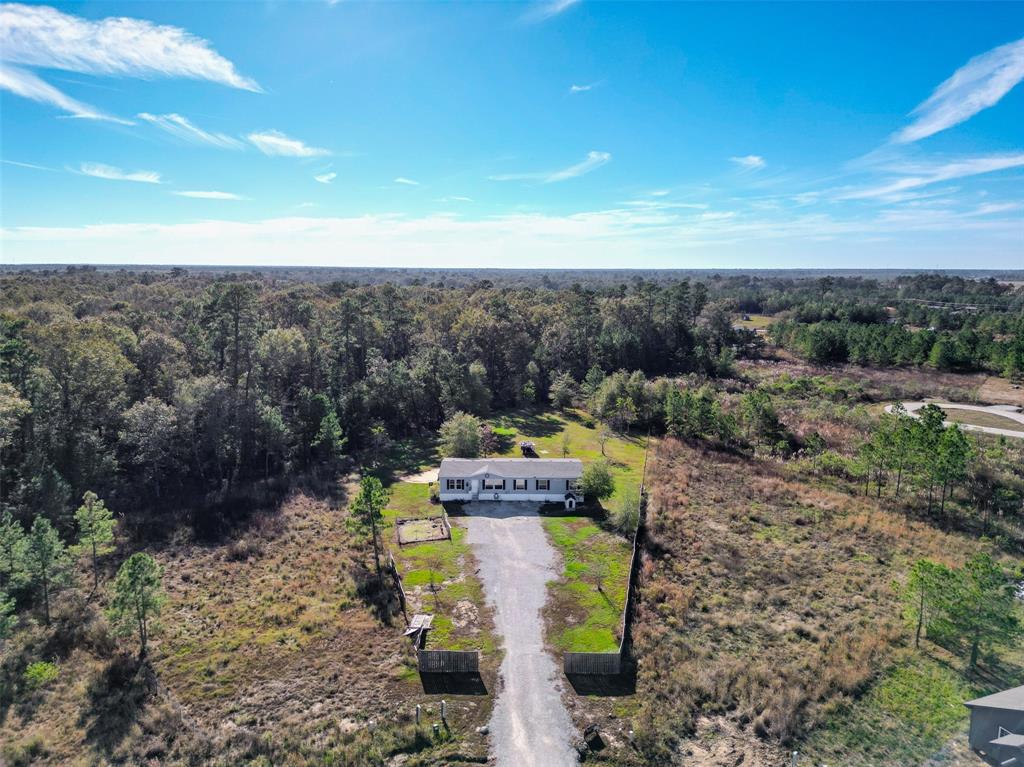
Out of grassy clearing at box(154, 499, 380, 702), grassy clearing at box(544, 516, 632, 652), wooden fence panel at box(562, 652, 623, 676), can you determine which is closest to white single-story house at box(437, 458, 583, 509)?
grassy clearing at box(544, 516, 632, 652)

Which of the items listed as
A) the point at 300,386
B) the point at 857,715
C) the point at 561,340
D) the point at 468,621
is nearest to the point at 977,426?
the point at 561,340

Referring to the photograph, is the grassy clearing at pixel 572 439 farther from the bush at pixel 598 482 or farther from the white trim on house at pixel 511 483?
the white trim on house at pixel 511 483

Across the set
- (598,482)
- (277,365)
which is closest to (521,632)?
(598,482)

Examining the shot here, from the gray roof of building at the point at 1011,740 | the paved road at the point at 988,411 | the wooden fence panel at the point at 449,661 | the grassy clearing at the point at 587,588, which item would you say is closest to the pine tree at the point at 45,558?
the wooden fence panel at the point at 449,661

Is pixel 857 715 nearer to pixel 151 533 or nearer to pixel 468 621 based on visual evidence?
pixel 468 621

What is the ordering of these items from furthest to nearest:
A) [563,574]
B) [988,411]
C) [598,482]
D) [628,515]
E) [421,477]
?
[988,411], [421,477], [598,482], [628,515], [563,574]

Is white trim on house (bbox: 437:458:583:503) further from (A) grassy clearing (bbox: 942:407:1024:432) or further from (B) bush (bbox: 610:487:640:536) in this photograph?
(A) grassy clearing (bbox: 942:407:1024:432)

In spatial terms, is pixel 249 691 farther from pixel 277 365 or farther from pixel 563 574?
pixel 277 365
